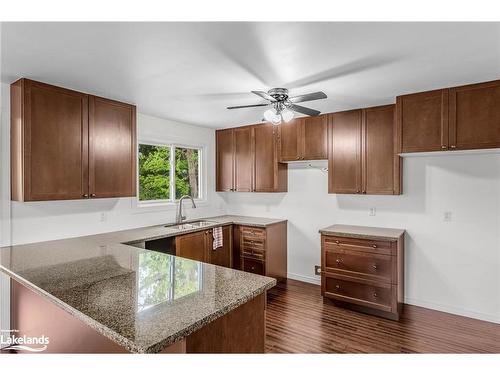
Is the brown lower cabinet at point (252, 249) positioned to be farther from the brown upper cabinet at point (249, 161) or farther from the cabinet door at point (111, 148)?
the cabinet door at point (111, 148)

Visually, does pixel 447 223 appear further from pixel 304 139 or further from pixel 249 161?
pixel 249 161

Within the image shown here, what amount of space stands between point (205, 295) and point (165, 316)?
257mm

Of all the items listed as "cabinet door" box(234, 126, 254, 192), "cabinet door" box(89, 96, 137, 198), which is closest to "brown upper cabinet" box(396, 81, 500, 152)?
"cabinet door" box(234, 126, 254, 192)

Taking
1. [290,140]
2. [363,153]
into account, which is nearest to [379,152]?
[363,153]

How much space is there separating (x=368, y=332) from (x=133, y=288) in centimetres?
231

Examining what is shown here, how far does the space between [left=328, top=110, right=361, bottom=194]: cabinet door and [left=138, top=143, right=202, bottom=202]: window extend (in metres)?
2.11

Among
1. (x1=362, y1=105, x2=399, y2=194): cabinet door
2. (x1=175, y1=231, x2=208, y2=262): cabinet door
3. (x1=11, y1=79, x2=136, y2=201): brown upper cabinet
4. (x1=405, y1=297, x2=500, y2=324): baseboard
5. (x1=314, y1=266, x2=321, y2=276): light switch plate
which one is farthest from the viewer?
(x1=314, y1=266, x2=321, y2=276): light switch plate

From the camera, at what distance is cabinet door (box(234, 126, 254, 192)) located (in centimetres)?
450

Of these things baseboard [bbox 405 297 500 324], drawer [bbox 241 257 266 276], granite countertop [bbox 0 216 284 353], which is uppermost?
granite countertop [bbox 0 216 284 353]

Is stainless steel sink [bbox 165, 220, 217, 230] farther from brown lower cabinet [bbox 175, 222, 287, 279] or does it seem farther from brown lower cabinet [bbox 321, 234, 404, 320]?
brown lower cabinet [bbox 321, 234, 404, 320]

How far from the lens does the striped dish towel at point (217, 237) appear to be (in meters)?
3.92

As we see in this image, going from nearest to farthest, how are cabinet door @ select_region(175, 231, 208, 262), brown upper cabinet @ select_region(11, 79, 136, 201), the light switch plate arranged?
brown upper cabinet @ select_region(11, 79, 136, 201), cabinet door @ select_region(175, 231, 208, 262), the light switch plate

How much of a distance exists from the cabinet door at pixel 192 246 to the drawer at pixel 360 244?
148cm
